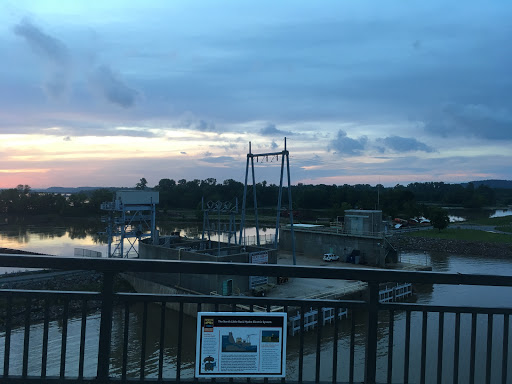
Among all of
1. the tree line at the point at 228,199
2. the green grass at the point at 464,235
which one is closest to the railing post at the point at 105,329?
the green grass at the point at 464,235

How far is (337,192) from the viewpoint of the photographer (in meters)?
76.3

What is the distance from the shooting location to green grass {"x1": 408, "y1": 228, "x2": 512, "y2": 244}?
145 feet

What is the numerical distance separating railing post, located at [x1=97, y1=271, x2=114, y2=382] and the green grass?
4727cm

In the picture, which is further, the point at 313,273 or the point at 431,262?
the point at 431,262

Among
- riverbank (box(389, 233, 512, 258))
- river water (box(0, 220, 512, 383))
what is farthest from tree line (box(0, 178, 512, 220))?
river water (box(0, 220, 512, 383))

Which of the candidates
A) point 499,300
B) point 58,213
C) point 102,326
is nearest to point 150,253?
point 499,300

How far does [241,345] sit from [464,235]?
51.0 metres

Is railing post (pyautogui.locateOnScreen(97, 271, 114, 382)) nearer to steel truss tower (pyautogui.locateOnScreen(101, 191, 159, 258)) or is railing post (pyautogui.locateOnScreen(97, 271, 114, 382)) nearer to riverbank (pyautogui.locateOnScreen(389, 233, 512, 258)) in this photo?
steel truss tower (pyautogui.locateOnScreen(101, 191, 159, 258))

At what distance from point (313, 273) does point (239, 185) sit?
69.3 m

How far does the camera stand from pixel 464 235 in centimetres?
4731

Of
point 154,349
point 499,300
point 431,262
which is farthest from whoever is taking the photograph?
point 431,262

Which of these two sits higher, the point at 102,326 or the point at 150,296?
the point at 150,296

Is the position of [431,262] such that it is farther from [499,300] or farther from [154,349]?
[154,349]

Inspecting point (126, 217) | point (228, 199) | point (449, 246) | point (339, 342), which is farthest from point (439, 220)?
point (339, 342)
